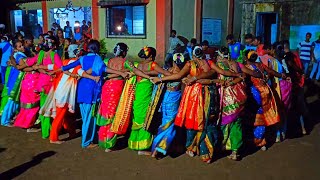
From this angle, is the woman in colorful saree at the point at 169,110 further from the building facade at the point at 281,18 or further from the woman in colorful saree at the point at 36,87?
the building facade at the point at 281,18

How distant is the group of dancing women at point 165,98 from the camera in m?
4.82

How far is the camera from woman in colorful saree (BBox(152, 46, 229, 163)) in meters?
4.75

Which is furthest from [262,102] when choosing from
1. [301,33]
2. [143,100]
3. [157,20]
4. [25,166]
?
[157,20]

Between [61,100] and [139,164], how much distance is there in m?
1.62

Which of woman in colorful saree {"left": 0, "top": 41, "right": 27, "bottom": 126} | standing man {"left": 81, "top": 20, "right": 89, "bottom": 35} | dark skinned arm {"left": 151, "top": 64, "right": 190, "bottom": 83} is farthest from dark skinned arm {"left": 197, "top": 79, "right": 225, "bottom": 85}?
standing man {"left": 81, "top": 20, "right": 89, "bottom": 35}

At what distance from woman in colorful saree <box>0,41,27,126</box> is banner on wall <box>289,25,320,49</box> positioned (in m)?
10.7

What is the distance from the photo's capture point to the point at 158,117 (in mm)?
5039

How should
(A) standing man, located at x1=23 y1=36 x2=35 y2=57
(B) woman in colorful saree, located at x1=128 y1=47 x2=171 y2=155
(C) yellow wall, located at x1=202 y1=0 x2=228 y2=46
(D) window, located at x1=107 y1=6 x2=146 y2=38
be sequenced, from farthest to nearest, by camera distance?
(D) window, located at x1=107 y1=6 x2=146 y2=38 < (C) yellow wall, located at x1=202 y1=0 x2=228 y2=46 < (A) standing man, located at x1=23 y1=36 x2=35 y2=57 < (B) woman in colorful saree, located at x1=128 y1=47 x2=171 y2=155

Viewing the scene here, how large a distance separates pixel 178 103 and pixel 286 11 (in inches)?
432

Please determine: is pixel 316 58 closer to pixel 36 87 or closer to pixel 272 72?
pixel 272 72

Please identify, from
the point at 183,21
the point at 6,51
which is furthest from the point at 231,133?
the point at 183,21

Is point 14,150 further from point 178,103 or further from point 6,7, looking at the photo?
point 6,7

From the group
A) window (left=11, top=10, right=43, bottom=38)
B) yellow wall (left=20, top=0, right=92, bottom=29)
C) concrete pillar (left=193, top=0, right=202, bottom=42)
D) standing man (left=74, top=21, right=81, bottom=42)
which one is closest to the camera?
concrete pillar (left=193, top=0, right=202, bottom=42)

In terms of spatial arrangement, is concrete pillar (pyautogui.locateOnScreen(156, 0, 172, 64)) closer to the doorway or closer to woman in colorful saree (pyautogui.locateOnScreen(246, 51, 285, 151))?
the doorway
